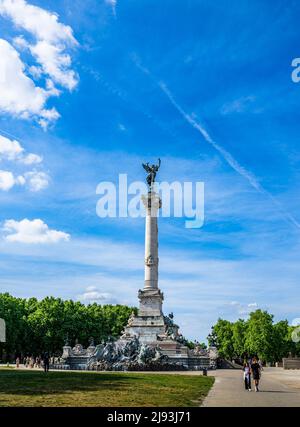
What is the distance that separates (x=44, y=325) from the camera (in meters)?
87.1

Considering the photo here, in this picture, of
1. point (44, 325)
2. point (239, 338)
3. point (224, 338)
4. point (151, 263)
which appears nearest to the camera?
point (151, 263)

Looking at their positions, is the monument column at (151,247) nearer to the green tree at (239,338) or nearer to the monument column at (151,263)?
the monument column at (151,263)

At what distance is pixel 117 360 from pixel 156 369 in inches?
169

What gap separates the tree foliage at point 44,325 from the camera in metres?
84.6

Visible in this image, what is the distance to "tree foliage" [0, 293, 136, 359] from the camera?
84.6 meters

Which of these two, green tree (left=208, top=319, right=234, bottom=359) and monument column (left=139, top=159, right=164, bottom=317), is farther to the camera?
green tree (left=208, top=319, right=234, bottom=359)

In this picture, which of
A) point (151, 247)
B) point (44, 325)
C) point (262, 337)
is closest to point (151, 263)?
point (151, 247)

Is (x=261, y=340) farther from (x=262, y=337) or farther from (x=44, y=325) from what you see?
(x=44, y=325)

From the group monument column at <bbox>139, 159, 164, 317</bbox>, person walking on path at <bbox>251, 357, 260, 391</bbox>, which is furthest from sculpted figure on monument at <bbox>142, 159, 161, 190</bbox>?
person walking on path at <bbox>251, 357, 260, 391</bbox>

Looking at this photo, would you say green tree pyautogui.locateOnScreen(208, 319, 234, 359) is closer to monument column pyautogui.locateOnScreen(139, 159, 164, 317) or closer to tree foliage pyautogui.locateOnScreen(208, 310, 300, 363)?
tree foliage pyautogui.locateOnScreen(208, 310, 300, 363)

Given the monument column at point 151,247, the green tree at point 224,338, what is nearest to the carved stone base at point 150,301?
the monument column at point 151,247
